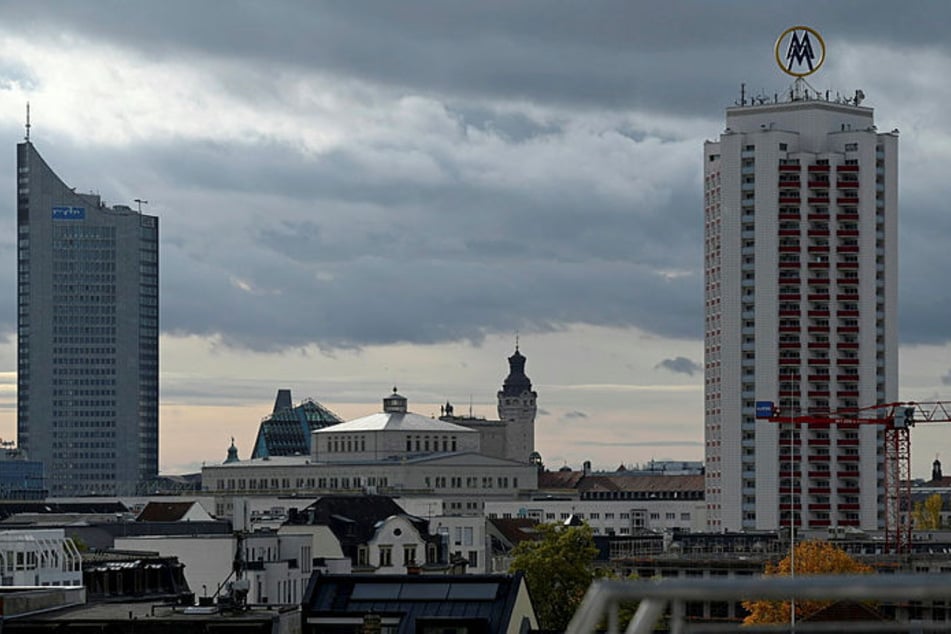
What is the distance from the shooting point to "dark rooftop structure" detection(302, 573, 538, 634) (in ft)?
200

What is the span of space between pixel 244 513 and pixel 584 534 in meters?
42.9

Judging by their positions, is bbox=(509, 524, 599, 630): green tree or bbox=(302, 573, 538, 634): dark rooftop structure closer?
bbox=(302, 573, 538, 634): dark rooftop structure

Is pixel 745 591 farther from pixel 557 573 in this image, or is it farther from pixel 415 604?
pixel 557 573

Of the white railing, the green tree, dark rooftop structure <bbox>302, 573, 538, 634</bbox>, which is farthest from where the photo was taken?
the green tree

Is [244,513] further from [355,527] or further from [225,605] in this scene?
[225,605]

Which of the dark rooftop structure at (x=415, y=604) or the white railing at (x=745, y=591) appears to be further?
the dark rooftop structure at (x=415, y=604)

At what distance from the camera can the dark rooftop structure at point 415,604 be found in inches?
2394

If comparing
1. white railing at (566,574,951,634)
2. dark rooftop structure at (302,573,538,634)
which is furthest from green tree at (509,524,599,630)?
white railing at (566,574,951,634)

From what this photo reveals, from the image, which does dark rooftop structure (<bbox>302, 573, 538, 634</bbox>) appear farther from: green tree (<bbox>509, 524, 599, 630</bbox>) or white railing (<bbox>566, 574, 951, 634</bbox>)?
green tree (<bbox>509, 524, 599, 630</bbox>)

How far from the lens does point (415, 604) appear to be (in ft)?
201

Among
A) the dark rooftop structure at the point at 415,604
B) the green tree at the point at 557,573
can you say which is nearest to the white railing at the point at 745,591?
the dark rooftop structure at the point at 415,604

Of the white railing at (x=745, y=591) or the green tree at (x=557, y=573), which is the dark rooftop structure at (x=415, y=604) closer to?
the white railing at (x=745, y=591)

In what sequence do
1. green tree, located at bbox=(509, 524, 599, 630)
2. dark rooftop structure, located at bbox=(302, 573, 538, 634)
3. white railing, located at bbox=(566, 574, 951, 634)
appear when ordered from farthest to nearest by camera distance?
green tree, located at bbox=(509, 524, 599, 630) → dark rooftop structure, located at bbox=(302, 573, 538, 634) → white railing, located at bbox=(566, 574, 951, 634)

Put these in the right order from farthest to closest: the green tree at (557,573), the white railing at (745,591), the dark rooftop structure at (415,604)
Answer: the green tree at (557,573), the dark rooftop structure at (415,604), the white railing at (745,591)
